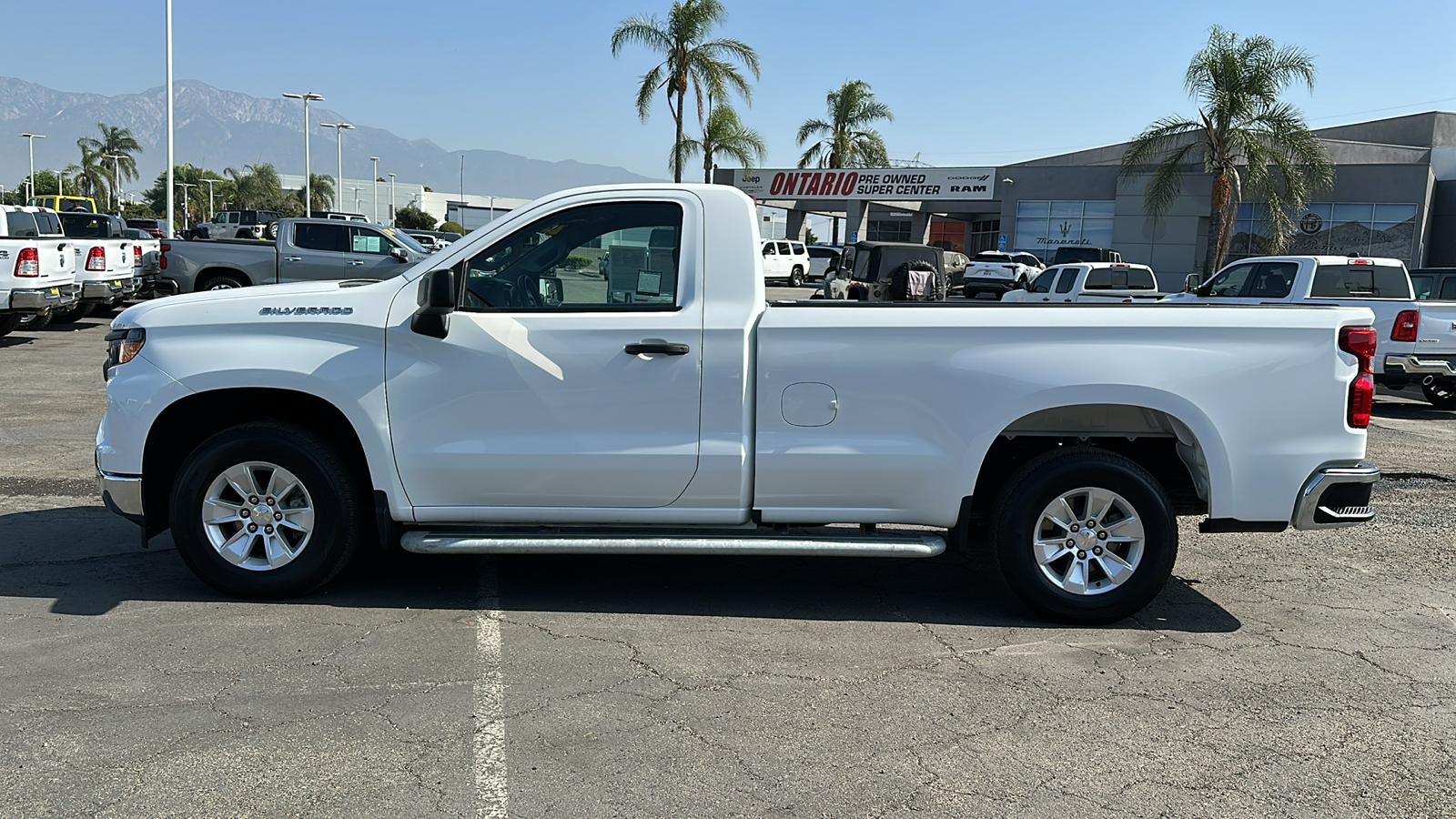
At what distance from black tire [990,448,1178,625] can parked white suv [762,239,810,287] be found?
115 feet

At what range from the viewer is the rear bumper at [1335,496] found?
5051 mm

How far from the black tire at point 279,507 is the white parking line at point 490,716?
29.2 inches

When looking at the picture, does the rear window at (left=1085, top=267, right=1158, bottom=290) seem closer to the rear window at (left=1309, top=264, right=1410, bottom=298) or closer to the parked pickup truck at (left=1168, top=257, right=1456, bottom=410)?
the parked pickup truck at (left=1168, top=257, right=1456, bottom=410)

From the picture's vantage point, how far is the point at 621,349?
16.5ft

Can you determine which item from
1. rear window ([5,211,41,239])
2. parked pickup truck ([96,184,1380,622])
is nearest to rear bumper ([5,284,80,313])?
rear window ([5,211,41,239])

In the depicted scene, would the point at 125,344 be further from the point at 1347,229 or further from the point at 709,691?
the point at 1347,229

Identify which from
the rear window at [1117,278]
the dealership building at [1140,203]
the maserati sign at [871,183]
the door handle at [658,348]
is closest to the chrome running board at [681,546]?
the door handle at [658,348]

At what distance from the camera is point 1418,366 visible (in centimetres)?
1240

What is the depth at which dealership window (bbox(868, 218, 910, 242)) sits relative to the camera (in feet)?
180

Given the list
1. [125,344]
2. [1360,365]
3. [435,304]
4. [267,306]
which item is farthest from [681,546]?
[1360,365]

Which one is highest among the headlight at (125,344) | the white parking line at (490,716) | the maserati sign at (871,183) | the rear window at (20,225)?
the maserati sign at (871,183)

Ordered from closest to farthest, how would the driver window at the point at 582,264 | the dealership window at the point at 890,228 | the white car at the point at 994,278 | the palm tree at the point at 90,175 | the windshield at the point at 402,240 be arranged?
the driver window at the point at 582,264, the windshield at the point at 402,240, the white car at the point at 994,278, the dealership window at the point at 890,228, the palm tree at the point at 90,175

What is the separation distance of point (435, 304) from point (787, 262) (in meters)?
37.0

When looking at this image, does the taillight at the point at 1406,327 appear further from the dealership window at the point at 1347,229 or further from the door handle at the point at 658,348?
the dealership window at the point at 1347,229
